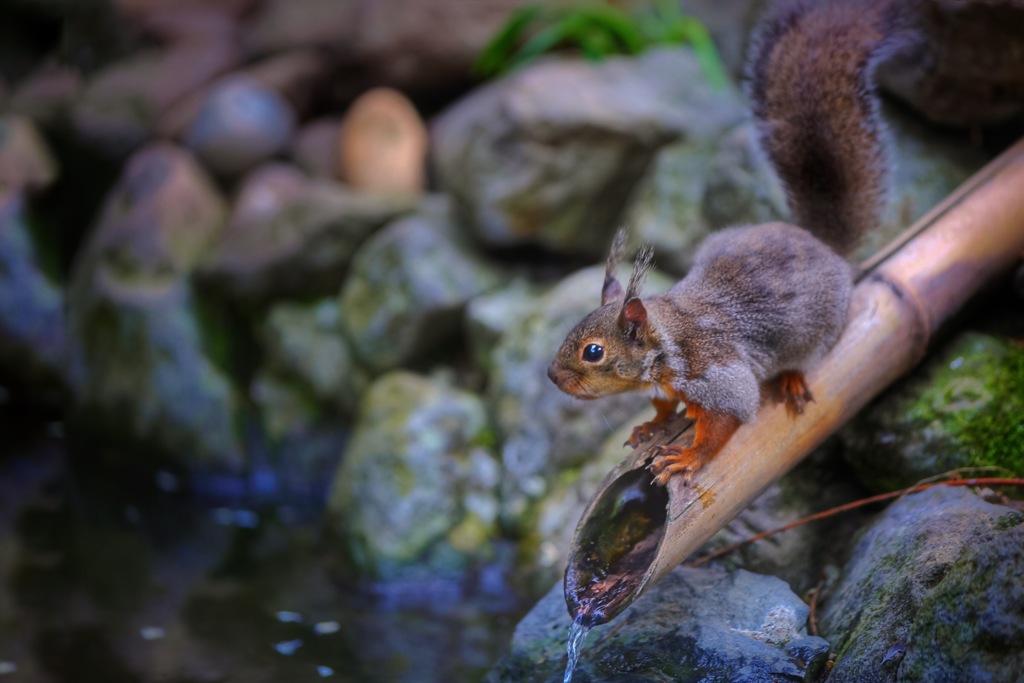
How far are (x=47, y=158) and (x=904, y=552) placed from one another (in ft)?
19.6

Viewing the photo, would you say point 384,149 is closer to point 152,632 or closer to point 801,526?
point 152,632

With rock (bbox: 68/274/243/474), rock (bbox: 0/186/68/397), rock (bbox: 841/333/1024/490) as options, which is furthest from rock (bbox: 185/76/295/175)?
rock (bbox: 841/333/1024/490)

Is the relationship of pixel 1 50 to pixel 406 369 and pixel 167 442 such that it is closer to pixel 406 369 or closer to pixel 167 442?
pixel 167 442

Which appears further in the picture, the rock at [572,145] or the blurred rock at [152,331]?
the blurred rock at [152,331]

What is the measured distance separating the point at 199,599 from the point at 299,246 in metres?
2.04

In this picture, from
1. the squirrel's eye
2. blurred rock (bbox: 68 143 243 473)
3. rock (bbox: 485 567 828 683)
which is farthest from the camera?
blurred rock (bbox: 68 143 243 473)

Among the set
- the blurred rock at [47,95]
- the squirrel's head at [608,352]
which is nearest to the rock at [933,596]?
the squirrel's head at [608,352]

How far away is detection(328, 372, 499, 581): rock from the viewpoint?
3748 millimetres

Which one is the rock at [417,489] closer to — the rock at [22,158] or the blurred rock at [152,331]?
the blurred rock at [152,331]

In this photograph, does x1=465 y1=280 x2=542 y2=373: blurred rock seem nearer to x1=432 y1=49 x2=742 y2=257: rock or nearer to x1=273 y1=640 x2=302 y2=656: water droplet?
x1=432 y1=49 x2=742 y2=257: rock

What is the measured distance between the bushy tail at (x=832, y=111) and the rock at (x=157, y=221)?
3793mm

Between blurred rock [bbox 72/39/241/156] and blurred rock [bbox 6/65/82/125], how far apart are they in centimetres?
15

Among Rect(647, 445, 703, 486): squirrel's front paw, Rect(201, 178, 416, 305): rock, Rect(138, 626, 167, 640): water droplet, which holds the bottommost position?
Rect(647, 445, 703, 486): squirrel's front paw

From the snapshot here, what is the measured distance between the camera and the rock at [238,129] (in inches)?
215
